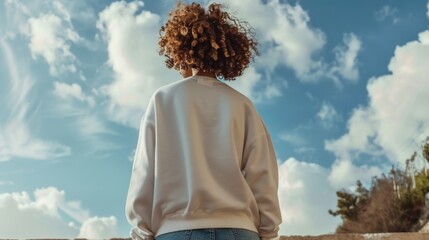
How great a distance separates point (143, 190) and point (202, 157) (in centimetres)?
22

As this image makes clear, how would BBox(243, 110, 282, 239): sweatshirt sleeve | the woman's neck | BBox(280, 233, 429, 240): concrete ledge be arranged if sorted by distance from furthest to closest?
BBox(280, 233, 429, 240): concrete ledge
the woman's neck
BBox(243, 110, 282, 239): sweatshirt sleeve

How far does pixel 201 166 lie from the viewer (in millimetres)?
1971

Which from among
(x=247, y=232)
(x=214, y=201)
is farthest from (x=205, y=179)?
(x=247, y=232)

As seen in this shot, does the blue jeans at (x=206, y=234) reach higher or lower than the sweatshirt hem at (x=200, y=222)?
lower

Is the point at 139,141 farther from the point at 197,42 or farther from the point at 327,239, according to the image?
the point at 327,239

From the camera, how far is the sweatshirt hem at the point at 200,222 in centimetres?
190

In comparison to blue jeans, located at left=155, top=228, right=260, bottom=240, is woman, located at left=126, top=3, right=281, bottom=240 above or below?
above

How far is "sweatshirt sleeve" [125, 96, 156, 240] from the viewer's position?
1954 millimetres

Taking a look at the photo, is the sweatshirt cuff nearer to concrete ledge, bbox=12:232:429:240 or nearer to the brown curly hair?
the brown curly hair

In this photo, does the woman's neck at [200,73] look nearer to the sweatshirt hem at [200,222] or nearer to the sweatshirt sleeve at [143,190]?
the sweatshirt sleeve at [143,190]

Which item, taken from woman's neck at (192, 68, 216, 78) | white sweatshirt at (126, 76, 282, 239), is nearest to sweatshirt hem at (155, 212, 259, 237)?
white sweatshirt at (126, 76, 282, 239)

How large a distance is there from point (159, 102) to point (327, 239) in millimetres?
2059

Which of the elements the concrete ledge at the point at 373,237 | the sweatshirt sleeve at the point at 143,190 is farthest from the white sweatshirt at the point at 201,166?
the concrete ledge at the point at 373,237

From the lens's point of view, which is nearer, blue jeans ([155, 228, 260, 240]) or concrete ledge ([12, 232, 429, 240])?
blue jeans ([155, 228, 260, 240])
